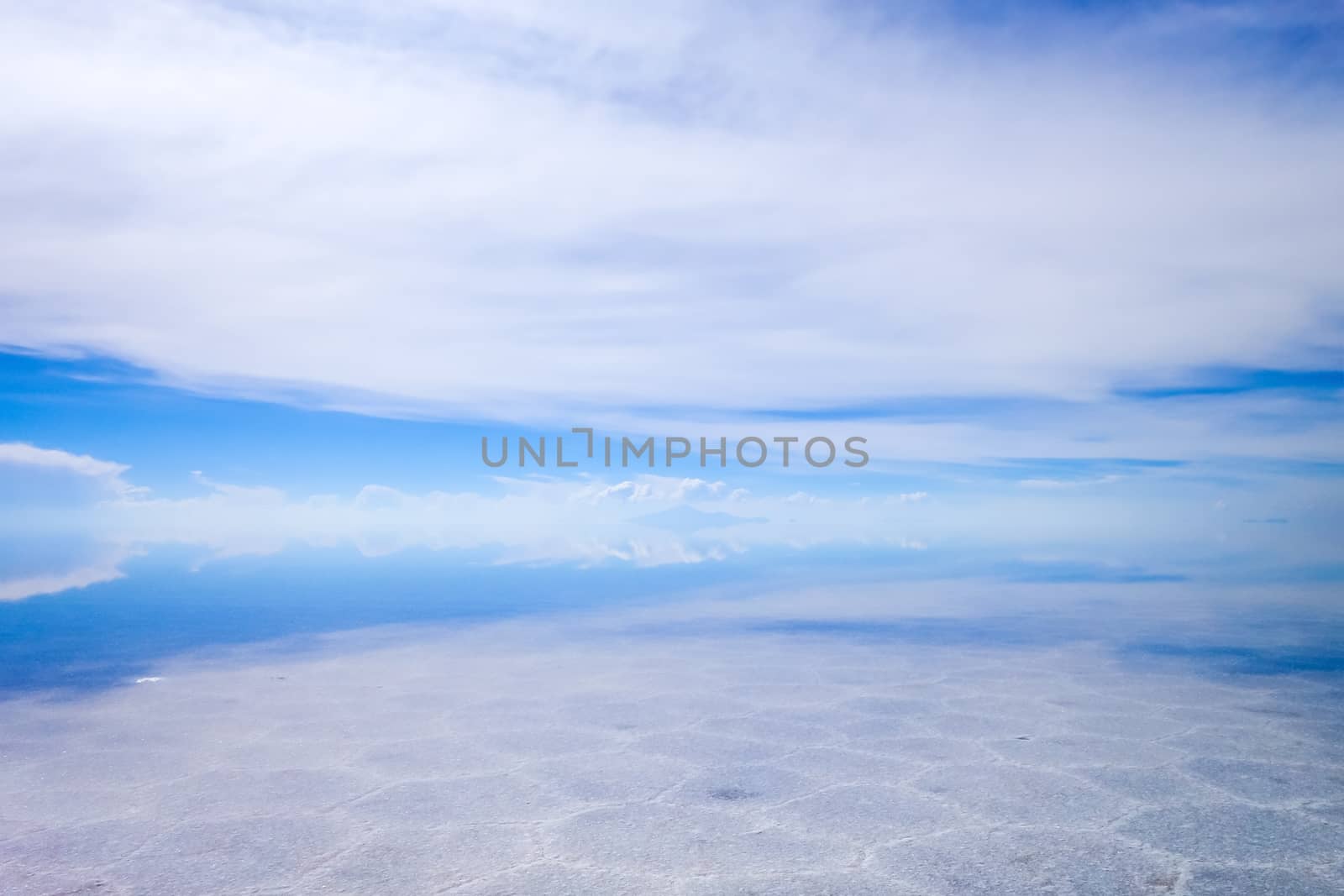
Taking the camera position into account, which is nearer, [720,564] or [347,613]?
[347,613]

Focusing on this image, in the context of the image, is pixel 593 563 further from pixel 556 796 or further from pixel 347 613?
pixel 556 796

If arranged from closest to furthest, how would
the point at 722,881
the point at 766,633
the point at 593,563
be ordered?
the point at 722,881, the point at 766,633, the point at 593,563

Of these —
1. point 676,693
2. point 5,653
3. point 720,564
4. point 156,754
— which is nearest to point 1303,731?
point 676,693

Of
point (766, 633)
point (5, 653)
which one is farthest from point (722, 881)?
point (5, 653)

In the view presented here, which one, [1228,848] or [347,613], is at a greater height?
[1228,848]

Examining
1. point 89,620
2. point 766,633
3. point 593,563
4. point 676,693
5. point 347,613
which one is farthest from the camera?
point 593,563

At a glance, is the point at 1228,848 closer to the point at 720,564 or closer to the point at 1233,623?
the point at 1233,623
